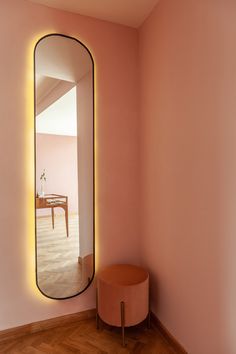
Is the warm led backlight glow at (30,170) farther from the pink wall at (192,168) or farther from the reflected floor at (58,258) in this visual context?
the pink wall at (192,168)

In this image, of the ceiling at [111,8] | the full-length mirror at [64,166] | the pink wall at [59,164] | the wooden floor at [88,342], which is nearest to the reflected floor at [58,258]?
the full-length mirror at [64,166]

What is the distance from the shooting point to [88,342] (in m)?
1.70

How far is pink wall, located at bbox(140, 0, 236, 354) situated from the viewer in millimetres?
1193

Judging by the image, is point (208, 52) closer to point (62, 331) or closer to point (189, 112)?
point (189, 112)

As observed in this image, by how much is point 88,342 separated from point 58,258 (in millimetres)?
630

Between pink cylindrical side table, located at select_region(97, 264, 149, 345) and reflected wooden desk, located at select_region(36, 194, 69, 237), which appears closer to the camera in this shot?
pink cylindrical side table, located at select_region(97, 264, 149, 345)

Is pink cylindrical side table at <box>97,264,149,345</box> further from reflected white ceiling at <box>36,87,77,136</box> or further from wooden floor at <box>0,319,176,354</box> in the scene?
reflected white ceiling at <box>36,87,77,136</box>

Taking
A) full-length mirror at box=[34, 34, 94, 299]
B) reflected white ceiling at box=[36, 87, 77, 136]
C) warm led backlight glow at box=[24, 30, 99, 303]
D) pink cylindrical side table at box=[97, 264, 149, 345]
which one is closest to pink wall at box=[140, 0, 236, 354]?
pink cylindrical side table at box=[97, 264, 149, 345]

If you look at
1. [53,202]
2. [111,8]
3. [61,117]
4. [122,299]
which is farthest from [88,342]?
[111,8]

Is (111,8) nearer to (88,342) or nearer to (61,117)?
(61,117)

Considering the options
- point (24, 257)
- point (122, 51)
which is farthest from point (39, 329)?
point (122, 51)

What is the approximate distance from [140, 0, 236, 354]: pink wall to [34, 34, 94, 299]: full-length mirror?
0.50m

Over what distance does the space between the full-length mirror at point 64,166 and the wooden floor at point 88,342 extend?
0.89 ft

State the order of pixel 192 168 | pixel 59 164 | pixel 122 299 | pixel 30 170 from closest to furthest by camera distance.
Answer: pixel 192 168 < pixel 122 299 < pixel 30 170 < pixel 59 164
